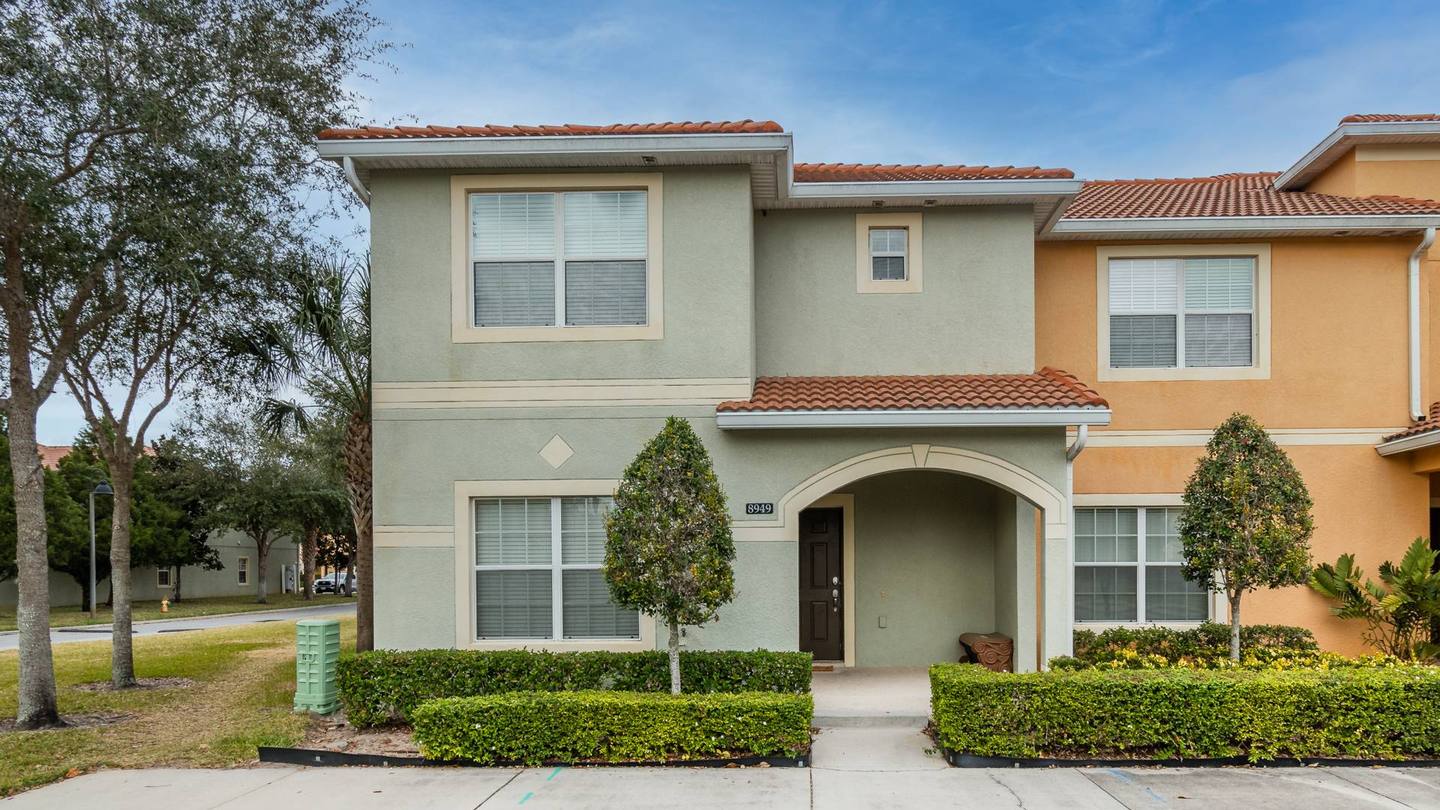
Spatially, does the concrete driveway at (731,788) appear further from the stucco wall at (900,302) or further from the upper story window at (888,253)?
the upper story window at (888,253)

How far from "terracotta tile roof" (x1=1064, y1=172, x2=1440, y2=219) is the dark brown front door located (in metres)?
4.89

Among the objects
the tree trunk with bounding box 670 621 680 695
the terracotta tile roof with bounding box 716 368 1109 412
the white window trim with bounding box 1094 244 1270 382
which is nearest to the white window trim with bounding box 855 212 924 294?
the terracotta tile roof with bounding box 716 368 1109 412

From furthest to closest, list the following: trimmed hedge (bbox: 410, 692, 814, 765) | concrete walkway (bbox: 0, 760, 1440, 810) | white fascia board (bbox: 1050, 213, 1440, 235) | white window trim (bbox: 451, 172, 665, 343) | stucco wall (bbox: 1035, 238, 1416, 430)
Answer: stucco wall (bbox: 1035, 238, 1416, 430), white fascia board (bbox: 1050, 213, 1440, 235), white window trim (bbox: 451, 172, 665, 343), trimmed hedge (bbox: 410, 692, 814, 765), concrete walkway (bbox: 0, 760, 1440, 810)

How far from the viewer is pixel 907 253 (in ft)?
36.9

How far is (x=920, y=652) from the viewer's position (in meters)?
11.9

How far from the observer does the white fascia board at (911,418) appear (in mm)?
9414

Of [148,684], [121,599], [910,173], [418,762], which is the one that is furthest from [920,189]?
[148,684]

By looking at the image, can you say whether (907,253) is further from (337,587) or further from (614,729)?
(337,587)

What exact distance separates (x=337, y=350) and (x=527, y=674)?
5.58 m

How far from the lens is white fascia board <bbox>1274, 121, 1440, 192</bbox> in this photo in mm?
12656

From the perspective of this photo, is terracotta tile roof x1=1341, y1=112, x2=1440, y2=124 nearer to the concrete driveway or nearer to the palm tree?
the concrete driveway

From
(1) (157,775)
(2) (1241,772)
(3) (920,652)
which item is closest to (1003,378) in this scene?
(3) (920,652)

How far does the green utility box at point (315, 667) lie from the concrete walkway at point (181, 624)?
33.0ft

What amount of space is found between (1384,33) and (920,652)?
11.8 meters
